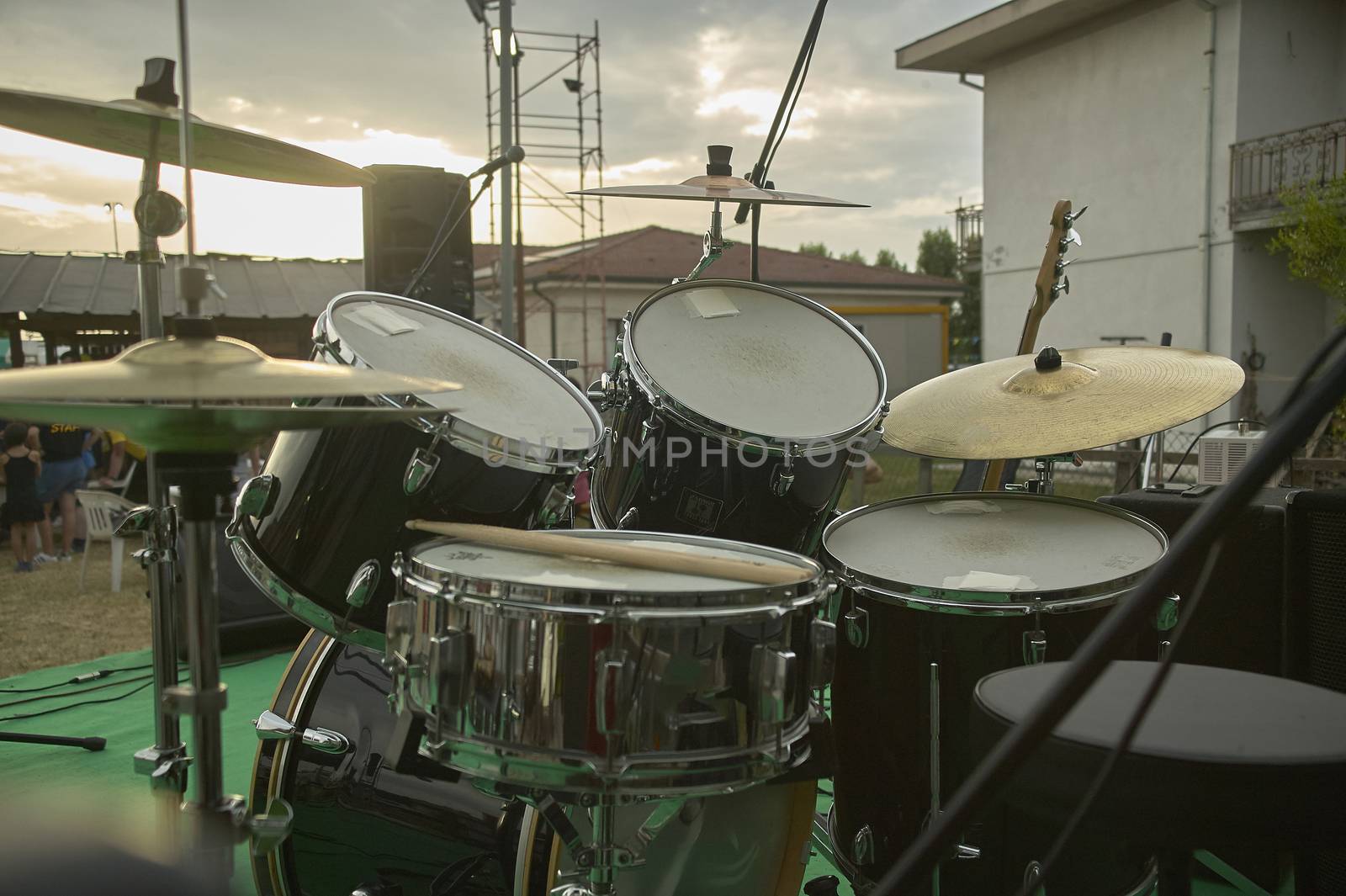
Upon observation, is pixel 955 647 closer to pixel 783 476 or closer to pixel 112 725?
pixel 783 476

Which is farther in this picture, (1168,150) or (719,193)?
(1168,150)

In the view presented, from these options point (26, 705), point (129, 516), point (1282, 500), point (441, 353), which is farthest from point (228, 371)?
point (26, 705)

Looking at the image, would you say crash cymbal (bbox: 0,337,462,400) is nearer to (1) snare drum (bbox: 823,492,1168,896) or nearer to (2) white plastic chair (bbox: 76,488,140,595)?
(1) snare drum (bbox: 823,492,1168,896)

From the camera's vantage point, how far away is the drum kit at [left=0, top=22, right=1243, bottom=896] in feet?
5.31

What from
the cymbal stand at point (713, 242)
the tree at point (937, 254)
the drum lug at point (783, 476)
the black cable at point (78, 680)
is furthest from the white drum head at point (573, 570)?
the tree at point (937, 254)

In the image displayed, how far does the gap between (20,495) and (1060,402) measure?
8796mm

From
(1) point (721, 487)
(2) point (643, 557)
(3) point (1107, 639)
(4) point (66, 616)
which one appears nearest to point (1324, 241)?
(1) point (721, 487)

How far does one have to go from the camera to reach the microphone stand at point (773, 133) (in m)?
2.49

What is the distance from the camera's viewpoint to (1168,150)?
47.2ft

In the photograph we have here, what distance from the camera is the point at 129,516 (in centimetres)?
234

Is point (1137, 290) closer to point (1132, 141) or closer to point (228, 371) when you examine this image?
point (1132, 141)

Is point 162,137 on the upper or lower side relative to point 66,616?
upper

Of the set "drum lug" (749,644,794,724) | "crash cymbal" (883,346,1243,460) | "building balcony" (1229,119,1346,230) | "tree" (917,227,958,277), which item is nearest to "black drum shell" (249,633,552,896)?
"drum lug" (749,644,794,724)

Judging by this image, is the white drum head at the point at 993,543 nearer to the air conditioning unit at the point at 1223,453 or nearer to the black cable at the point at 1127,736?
the black cable at the point at 1127,736
